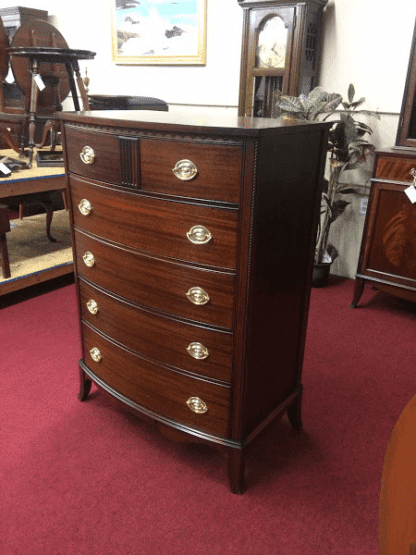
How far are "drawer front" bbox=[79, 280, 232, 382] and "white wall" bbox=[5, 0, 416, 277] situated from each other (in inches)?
102

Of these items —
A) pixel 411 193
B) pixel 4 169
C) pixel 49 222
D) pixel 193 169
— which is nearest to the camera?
pixel 193 169

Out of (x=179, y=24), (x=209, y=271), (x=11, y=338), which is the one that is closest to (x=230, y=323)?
(x=209, y=271)

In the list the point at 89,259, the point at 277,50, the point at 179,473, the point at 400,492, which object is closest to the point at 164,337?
the point at 89,259

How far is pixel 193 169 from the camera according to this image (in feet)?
4.64

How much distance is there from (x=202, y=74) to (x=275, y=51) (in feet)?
3.68

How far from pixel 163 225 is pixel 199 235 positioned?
0.47ft

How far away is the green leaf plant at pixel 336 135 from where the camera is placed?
3219 mm

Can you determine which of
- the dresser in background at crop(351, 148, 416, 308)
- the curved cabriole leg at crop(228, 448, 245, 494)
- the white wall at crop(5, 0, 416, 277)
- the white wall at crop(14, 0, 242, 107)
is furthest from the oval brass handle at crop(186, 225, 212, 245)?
the white wall at crop(14, 0, 242, 107)

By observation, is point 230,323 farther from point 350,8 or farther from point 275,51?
point 350,8

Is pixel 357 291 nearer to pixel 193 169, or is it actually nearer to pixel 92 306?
pixel 92 306

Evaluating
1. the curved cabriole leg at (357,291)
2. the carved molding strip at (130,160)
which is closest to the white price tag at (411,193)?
the curved cabriole leg at (357,291)

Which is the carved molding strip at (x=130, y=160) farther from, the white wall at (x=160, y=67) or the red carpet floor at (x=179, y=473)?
the white wall at (x=160, y=67)

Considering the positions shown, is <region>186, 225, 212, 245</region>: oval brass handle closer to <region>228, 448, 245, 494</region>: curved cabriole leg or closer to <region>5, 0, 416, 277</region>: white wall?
<region>228, 448, 245, 494</region>: curved cabriole leg

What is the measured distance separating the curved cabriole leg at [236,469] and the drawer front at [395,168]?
2130mm
